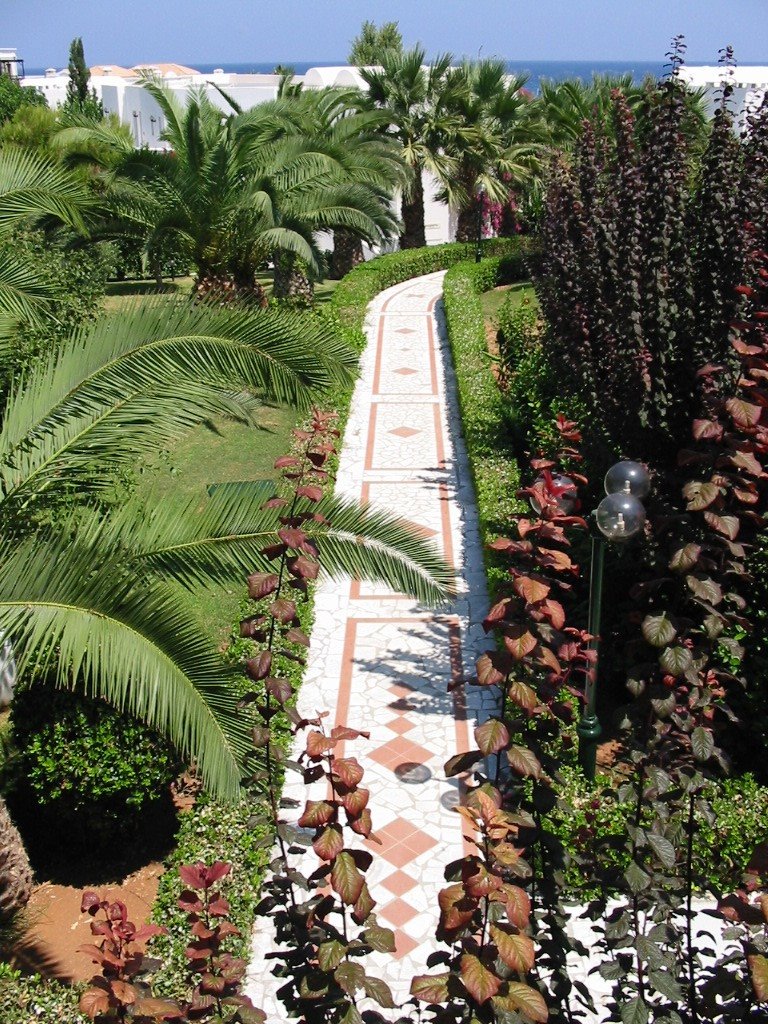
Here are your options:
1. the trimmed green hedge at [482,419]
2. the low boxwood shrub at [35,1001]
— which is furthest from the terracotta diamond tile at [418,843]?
the trimmed green hedge at [482,419]

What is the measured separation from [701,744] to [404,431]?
393 inches

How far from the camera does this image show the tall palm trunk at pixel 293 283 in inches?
724

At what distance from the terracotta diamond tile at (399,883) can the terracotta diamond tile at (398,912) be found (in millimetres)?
84

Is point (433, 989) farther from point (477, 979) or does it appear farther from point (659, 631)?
point (659, 631)

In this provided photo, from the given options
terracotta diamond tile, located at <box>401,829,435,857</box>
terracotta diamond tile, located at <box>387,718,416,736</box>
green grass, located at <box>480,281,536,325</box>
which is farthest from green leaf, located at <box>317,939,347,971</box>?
green grass, located at <box>480,281,536,325</box>

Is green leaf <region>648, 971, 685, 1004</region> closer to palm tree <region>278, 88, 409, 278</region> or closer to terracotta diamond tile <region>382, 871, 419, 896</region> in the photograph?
terracotta diamond tile <region>382, 871, 419, 896</region>

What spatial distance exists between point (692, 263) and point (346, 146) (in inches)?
585

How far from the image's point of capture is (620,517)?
4.94m

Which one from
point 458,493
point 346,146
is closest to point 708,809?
point 458,493

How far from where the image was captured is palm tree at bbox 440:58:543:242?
81.3ft

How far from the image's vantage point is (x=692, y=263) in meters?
6.89

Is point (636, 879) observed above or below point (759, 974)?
below

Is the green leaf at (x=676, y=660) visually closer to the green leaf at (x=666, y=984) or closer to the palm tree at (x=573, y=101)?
the green leaf at (x=666, y=984)

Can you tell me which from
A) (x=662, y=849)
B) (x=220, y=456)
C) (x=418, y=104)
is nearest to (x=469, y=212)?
(x=418, y=104)
